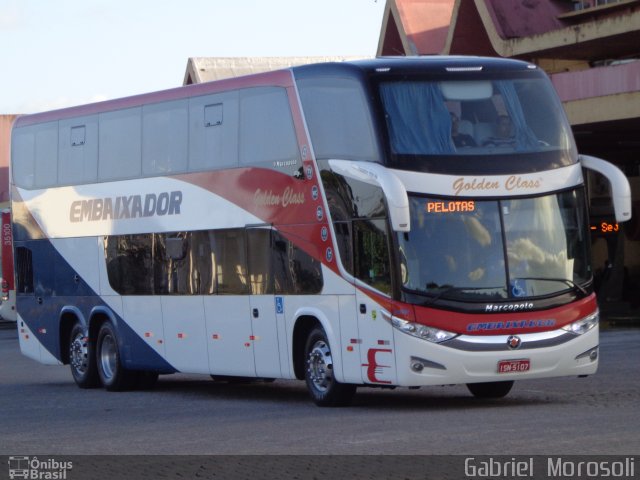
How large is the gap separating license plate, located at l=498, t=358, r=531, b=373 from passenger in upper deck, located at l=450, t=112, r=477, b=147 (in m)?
2.41

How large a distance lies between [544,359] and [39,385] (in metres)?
11.0

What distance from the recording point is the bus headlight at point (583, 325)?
663 inches

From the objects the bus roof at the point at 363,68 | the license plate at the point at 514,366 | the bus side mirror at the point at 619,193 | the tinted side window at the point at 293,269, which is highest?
the bus roof at the point at 363,68

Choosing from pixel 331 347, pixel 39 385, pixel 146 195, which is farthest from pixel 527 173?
pixel 39 385

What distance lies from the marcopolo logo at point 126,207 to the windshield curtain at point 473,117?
505cm

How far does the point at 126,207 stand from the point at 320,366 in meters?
5.55

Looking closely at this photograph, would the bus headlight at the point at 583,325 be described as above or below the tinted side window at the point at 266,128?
below

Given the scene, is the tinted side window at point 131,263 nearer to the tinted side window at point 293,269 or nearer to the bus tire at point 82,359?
the bus tire at point 82,359

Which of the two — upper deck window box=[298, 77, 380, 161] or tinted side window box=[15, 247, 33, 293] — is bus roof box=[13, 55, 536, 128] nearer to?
upper deck window box=[298, 77, 380, 161]

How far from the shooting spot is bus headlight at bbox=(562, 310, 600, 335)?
16844 mm

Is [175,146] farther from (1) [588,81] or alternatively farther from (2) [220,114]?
(1) [588,81]
